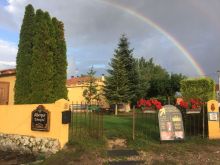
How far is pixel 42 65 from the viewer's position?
14.1 metres

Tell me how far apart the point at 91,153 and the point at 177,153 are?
275cm

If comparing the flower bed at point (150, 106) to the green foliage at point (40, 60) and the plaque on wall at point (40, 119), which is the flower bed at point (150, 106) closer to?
the plaque on wall at point (40, 119)

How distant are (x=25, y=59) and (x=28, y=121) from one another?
377cm

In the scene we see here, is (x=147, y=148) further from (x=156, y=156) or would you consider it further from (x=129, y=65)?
(x=129, y=65)

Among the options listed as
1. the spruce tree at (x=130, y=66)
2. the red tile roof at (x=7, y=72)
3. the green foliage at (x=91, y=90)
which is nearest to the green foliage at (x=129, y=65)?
the spruce tree at (x=130, y=66)

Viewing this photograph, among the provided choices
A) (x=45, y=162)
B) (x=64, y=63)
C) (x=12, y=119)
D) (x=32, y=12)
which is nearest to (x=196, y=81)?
(x=64, y=63)

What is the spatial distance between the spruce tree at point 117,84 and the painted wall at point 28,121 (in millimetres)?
18549

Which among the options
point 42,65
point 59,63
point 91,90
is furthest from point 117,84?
point 42,65

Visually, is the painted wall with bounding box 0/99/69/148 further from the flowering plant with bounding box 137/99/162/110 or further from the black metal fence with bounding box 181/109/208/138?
the black metal fence with bounding box 181/109/208/138

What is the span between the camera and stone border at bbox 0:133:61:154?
10.9 meters

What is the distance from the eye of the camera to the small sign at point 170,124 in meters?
11.5

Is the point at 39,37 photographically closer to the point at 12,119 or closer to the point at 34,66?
the point at 34,66

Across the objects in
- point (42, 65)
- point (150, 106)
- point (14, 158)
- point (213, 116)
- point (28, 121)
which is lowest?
point (14, 158)

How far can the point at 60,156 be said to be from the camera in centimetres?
982
